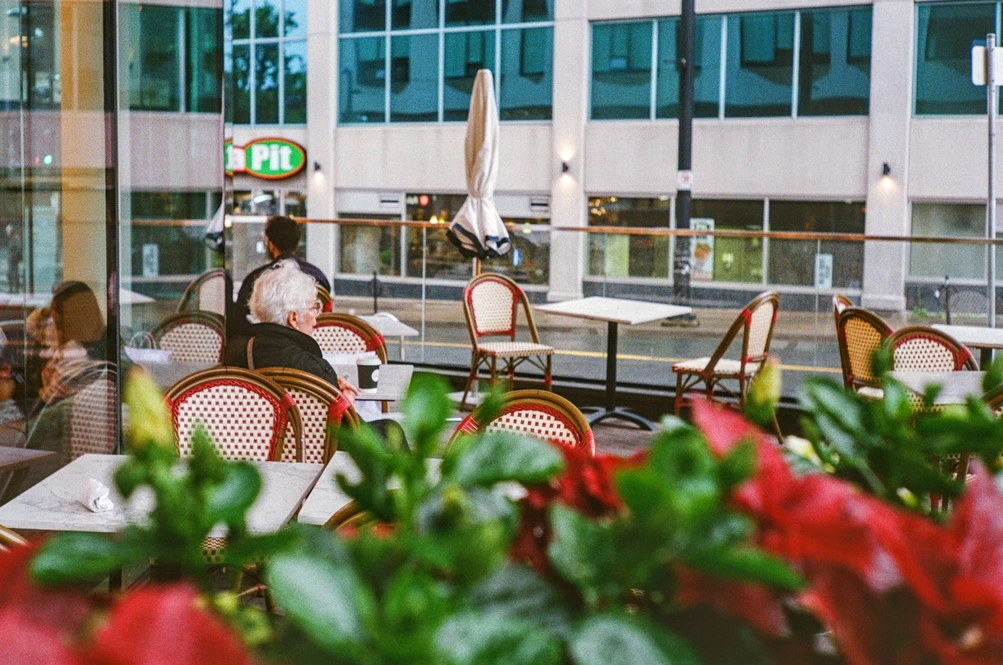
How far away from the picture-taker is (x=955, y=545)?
0.49 meters

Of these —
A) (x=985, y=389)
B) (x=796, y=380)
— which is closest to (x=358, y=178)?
(x=796, y=380)

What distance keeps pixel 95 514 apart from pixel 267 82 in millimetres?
19247

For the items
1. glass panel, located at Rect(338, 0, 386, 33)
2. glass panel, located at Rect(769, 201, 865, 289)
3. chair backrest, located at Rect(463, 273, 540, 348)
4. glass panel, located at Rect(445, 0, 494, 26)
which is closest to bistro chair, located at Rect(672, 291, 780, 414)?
glass panel, located at Rect(769, 201, 865, 289)

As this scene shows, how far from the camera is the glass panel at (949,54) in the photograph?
15383 mm

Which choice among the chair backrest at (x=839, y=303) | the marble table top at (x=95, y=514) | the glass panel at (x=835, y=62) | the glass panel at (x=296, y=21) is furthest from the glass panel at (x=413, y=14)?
the marble table top at (x=95, y=514)

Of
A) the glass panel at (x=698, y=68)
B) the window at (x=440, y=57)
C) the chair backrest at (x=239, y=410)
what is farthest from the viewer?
the window at (x=440, y=57)

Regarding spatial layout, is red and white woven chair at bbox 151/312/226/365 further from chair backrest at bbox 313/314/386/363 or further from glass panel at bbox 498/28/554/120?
glass panel at bbox 498/28/554/120

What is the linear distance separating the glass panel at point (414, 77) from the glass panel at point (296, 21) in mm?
2014

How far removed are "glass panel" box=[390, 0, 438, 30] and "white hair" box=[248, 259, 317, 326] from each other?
50.4 ft

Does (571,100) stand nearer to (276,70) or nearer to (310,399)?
(276,70)

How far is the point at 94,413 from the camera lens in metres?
3.55

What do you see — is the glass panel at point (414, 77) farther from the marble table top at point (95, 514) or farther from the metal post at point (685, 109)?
the marble table top at point (95, 514)

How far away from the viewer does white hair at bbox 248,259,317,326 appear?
416 centimetres

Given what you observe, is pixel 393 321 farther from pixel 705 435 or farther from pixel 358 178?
pixel 358 178
